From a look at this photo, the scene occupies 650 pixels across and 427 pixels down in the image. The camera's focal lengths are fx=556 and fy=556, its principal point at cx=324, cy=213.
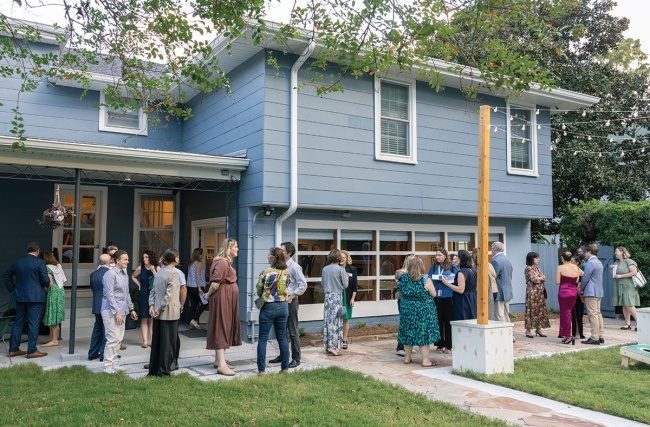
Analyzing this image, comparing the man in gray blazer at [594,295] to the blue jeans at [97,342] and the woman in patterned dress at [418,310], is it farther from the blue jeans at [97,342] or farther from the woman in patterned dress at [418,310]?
the blue jeans at [97,342]

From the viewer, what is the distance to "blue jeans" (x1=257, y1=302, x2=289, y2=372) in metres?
6.93

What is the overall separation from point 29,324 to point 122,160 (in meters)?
2.76

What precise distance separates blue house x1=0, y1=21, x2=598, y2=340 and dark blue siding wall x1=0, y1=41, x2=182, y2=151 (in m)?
0.03

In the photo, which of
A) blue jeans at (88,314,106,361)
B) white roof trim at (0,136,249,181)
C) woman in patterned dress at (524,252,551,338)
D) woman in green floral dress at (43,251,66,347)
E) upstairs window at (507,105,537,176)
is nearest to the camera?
white roof trim at (0,136,249,181)

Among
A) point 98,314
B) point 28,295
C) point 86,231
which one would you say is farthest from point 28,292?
point 86,231

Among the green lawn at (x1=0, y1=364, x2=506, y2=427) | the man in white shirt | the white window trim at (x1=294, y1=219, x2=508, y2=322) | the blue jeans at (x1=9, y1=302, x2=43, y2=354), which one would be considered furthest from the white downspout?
the blue jeans at (x1=9, y1=302, x2=43, y2=354)

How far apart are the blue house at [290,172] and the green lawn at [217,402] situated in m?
3.05

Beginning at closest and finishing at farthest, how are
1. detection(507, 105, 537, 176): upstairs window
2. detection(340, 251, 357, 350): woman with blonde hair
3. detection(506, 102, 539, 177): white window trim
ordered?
1. detection(340, 251, 357, 350): woman with blonde hair
2. detection(506, 102, 539, 177): white window trim
3. detection(507, 105, 537, 176): upstairs window

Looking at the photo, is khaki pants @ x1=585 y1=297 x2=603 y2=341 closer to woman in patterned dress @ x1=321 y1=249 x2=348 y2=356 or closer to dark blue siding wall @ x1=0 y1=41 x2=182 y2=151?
woman in patterned dress @ x1=321 y1=249 x2=348 y2=356

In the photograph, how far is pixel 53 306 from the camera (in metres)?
8.84

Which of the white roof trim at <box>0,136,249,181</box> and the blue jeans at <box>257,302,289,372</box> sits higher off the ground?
the white roof trim at <box>0,136,249,181</box>

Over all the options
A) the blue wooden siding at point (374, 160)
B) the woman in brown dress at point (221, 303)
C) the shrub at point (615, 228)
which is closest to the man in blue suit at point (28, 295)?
the woman in brown dress at point (221, 303)

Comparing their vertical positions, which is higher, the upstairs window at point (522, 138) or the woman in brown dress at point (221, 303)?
the upstairs window at point (522, 138)

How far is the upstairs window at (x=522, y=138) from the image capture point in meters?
12.9
